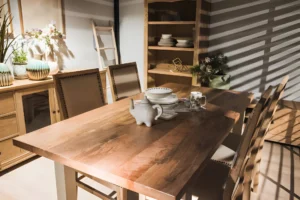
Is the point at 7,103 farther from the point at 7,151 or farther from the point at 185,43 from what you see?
the point at 185,43

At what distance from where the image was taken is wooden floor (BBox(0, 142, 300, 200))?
188 cm

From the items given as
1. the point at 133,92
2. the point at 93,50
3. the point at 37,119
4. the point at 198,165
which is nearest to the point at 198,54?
the point at 133,92

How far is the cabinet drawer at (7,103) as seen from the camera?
6.70ft

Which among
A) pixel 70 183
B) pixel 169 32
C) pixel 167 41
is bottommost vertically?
pixel 70 183

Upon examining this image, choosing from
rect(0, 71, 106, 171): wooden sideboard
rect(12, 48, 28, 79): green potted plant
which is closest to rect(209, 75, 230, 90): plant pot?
rect(0, 71, 106, 171): wooden sideboard

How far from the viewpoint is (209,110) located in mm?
1617

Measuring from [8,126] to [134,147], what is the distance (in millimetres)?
1549

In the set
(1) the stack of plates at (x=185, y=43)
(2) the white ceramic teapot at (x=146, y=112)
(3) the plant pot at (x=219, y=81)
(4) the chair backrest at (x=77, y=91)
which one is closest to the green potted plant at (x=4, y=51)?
(4) the chair backrest at (x=77, y=91)

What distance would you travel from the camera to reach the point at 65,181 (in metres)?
1.26

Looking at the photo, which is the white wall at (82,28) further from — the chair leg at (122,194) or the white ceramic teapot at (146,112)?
the chair leg at (122,194)

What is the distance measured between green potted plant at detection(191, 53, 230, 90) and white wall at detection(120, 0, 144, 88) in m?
1.10

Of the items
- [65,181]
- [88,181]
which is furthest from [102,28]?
[65,181]

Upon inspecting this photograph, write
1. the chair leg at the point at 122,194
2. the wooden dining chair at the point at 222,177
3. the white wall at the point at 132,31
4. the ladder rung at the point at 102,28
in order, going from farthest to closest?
the white wall at the point at 132,31, the ladder rung at the point at 102,28, the chair leg at the point at 122,194, the wooden dining chair at the point at 222,177

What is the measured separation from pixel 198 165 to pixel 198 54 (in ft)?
7.40
